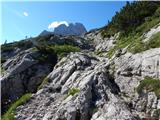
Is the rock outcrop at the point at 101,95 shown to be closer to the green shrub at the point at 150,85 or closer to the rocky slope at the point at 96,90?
the rocky slope at the point at 96,90

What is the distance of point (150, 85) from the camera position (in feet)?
69.1

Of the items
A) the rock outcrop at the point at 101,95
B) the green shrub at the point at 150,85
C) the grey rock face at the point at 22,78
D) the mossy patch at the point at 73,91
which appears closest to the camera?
the rock outcrop at the point at 101,95

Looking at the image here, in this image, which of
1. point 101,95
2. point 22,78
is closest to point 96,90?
point 101,95

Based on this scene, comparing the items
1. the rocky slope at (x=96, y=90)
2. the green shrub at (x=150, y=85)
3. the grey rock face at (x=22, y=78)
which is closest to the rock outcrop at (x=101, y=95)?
the rocky slope at (x=96, y=90)

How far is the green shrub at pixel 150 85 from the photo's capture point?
20344 mm

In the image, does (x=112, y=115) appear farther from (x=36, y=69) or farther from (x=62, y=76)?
(x=36, y=69)

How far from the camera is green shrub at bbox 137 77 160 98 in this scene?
20344 millimetres

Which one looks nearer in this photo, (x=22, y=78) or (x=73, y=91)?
(x=73, y=91)

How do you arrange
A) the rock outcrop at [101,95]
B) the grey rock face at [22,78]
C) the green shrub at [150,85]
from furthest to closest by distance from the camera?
the grey rock face at [22,78] < the green shrub at [150,85] < the rock outcrop at [101,95]

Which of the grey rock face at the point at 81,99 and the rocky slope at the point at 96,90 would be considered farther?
the grey rock face at the point at 81,99

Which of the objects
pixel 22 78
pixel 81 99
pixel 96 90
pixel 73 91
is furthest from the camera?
pixel 22 78

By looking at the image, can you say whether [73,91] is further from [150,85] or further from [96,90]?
[150,85]

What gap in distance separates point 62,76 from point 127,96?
9838 millimetres

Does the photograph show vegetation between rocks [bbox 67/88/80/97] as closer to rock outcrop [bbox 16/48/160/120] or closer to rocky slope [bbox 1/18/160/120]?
rocky slope [bbox 1/18/160/120]
